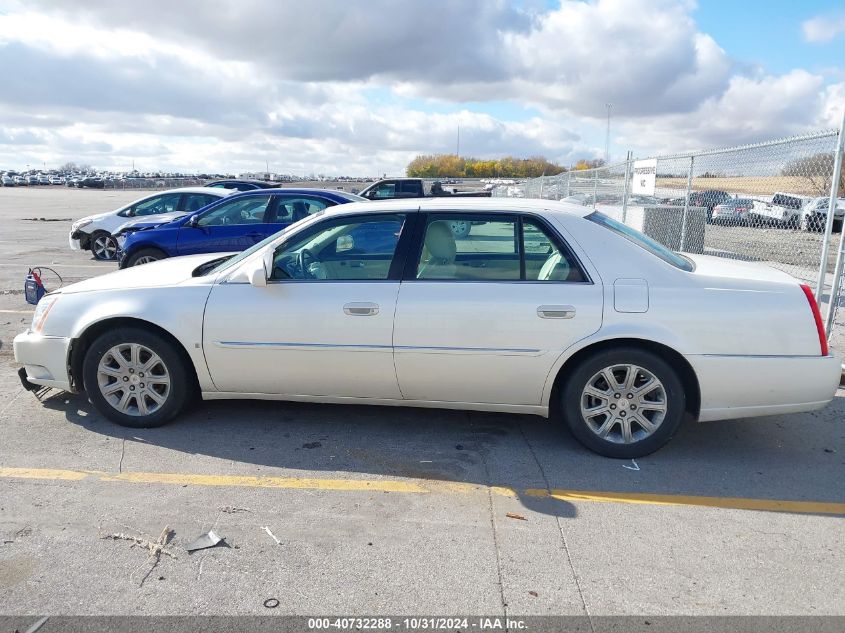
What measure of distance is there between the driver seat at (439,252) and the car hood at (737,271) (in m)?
1.57

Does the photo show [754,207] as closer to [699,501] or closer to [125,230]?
[699,501]

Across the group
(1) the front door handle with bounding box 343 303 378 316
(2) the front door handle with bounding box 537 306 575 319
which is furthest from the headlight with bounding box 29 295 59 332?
(2) the front door handle with bounding box 537 306 575 319

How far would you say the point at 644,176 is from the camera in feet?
39.8

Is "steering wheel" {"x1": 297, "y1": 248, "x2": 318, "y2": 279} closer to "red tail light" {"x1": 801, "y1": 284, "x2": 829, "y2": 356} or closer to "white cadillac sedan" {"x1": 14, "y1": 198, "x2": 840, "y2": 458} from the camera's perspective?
"white cadillac sedan" {"x1": 14, "y1": 198, "x2": 840, "y2": 458}

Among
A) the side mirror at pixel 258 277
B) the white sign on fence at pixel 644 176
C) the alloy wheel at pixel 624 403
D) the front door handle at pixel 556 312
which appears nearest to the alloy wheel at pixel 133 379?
the side mirror at pixel 258 277

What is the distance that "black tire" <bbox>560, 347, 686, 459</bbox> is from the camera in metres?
4.00

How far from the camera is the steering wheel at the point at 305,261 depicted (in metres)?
4.44

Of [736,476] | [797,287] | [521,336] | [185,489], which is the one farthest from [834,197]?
[185,489]

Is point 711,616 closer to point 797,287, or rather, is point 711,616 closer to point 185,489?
point 797,287

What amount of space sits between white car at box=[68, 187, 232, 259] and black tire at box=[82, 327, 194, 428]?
380 inches

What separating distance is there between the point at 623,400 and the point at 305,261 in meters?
2.29

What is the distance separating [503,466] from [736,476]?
1.43 metres

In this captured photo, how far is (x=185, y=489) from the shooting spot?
3742 mm

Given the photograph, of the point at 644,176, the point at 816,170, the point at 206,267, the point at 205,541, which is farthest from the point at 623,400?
the point at 644,176
